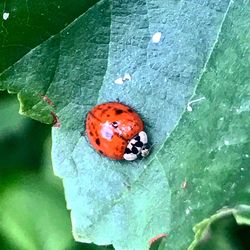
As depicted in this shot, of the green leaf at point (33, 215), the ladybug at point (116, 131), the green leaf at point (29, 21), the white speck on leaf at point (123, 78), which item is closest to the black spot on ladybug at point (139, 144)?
the ladybug at point (116, 131)

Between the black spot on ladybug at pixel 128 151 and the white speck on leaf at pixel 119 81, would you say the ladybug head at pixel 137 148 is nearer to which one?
the black spot on ladybug at pixel 128 151

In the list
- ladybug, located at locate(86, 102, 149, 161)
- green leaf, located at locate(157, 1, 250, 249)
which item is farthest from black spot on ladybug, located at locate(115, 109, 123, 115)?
green leaf, located at locate(157, 1, 250, 249)

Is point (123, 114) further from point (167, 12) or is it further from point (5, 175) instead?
point (5, 175)

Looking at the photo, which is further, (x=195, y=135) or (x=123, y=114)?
(x=123, y=114)

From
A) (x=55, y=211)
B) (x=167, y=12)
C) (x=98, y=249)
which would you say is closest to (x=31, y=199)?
(x=55, y=211)

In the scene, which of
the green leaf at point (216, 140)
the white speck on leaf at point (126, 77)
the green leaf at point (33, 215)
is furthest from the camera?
the green leaf at point (33, 215)

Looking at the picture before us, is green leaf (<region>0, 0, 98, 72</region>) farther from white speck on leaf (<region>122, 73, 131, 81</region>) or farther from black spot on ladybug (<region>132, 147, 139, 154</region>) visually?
black spot on ladybug (<region>132, 147, 139, 154</region>)

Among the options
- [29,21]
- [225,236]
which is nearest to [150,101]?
[29,21]
